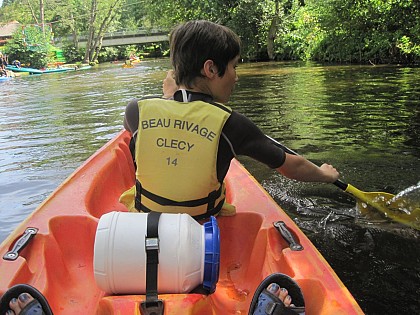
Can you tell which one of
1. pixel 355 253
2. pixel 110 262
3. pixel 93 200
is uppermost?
pixel 110 262

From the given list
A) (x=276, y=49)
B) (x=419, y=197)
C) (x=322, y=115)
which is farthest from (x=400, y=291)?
(x=276, y=49)

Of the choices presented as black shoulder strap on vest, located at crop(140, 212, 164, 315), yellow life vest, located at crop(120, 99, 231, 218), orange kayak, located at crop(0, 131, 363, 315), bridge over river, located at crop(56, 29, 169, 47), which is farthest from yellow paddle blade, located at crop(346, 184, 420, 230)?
bridge over river, located at crop(56, 29, 169, 47)

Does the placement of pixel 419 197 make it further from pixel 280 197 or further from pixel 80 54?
pixel 80 54

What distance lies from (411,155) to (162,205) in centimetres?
376

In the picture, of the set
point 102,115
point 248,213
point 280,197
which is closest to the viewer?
point 248,213

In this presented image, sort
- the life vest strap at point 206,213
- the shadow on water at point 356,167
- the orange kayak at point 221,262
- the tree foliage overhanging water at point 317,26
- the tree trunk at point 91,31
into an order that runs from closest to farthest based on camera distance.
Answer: the orange kayak at point 221,262
the life vest strap at point 206,213
the shadow on water at point 356,167
the tree foliage overhanging water at point 317,26
the tree trunk at point 91,31

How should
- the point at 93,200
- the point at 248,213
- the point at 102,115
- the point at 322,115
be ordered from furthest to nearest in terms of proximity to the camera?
the point at 102,115 < the point at 322,115 < the point at 93,200 < the point at 248,213

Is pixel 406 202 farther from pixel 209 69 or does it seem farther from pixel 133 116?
pixel 133 116

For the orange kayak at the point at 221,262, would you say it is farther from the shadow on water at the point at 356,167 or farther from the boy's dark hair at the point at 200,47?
the boy's dark hair at the point at 200,47

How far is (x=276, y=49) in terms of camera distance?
2236cm

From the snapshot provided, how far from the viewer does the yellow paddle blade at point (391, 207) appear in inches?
122

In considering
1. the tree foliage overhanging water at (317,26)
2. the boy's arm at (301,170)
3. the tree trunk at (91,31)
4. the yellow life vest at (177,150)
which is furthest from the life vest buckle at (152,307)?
the tree trunk at (91,31)

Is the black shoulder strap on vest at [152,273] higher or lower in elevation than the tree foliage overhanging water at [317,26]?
lower

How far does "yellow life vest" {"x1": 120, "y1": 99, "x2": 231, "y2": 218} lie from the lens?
1.75 m
